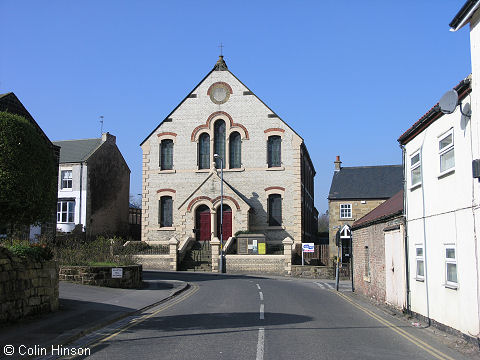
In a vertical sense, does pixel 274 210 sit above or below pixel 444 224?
above

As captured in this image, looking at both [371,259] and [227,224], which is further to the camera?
[227,224]

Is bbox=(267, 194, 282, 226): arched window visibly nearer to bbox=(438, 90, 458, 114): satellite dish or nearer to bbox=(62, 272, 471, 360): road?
bbox=(62, 272, 471, 360): road

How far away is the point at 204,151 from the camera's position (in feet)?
141

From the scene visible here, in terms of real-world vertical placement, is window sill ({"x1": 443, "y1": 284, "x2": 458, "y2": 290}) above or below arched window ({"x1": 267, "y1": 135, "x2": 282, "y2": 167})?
below

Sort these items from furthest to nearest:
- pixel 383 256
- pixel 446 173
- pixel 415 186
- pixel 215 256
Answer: pixel 215 256, pixel 383 256, pixel 415 186, pixel 446 173

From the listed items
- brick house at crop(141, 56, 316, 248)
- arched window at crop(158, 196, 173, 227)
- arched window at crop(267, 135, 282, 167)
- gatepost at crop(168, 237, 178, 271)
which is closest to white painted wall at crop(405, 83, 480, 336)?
gatepost at crop(168, 237, 178, 271)

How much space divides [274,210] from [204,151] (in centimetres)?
751

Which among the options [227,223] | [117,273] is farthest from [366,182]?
[117,273]

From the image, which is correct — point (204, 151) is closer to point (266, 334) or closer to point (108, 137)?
point (108, 137)

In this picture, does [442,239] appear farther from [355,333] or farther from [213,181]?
[213,181]

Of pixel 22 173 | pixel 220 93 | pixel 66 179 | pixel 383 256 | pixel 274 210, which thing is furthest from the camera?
pixel 66 179

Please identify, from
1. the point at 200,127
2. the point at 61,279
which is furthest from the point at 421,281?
the point at 200,127

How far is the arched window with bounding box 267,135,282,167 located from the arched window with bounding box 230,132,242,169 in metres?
2.34

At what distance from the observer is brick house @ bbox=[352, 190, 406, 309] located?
15055mm
